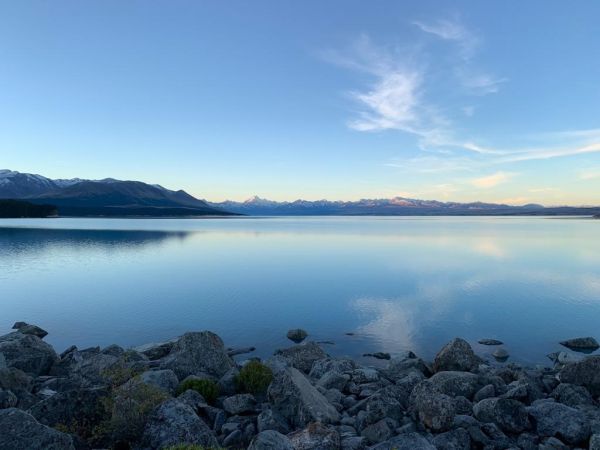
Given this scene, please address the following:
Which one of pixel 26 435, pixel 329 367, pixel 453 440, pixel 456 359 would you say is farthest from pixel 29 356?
pixel 456 359

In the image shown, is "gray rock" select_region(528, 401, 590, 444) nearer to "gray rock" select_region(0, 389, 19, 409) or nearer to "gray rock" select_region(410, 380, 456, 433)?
"gray rock" select_region(410, 380, 456, 433)

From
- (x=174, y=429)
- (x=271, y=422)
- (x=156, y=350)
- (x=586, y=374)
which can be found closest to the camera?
(x=174, y=429)

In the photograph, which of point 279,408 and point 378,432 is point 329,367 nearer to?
point 279,408

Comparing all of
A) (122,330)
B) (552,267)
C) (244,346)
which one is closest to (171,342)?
(244,346)

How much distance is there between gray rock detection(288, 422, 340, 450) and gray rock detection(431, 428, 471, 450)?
2.99 m

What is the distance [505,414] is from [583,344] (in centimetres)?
1613

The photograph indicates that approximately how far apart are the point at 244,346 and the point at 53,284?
103ft

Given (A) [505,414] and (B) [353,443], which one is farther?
(A) [505,414]

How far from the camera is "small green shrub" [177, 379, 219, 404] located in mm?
14016

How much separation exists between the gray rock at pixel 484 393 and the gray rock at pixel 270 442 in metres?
8.00

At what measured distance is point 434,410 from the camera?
39.4ft

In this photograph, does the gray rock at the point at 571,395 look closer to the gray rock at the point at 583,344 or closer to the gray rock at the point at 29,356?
the gray rock at the point at 583,344

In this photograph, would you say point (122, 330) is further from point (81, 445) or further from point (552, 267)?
point (552, 267)

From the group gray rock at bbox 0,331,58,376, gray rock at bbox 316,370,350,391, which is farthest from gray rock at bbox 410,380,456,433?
gray rock at bbox 0,331,58,376
